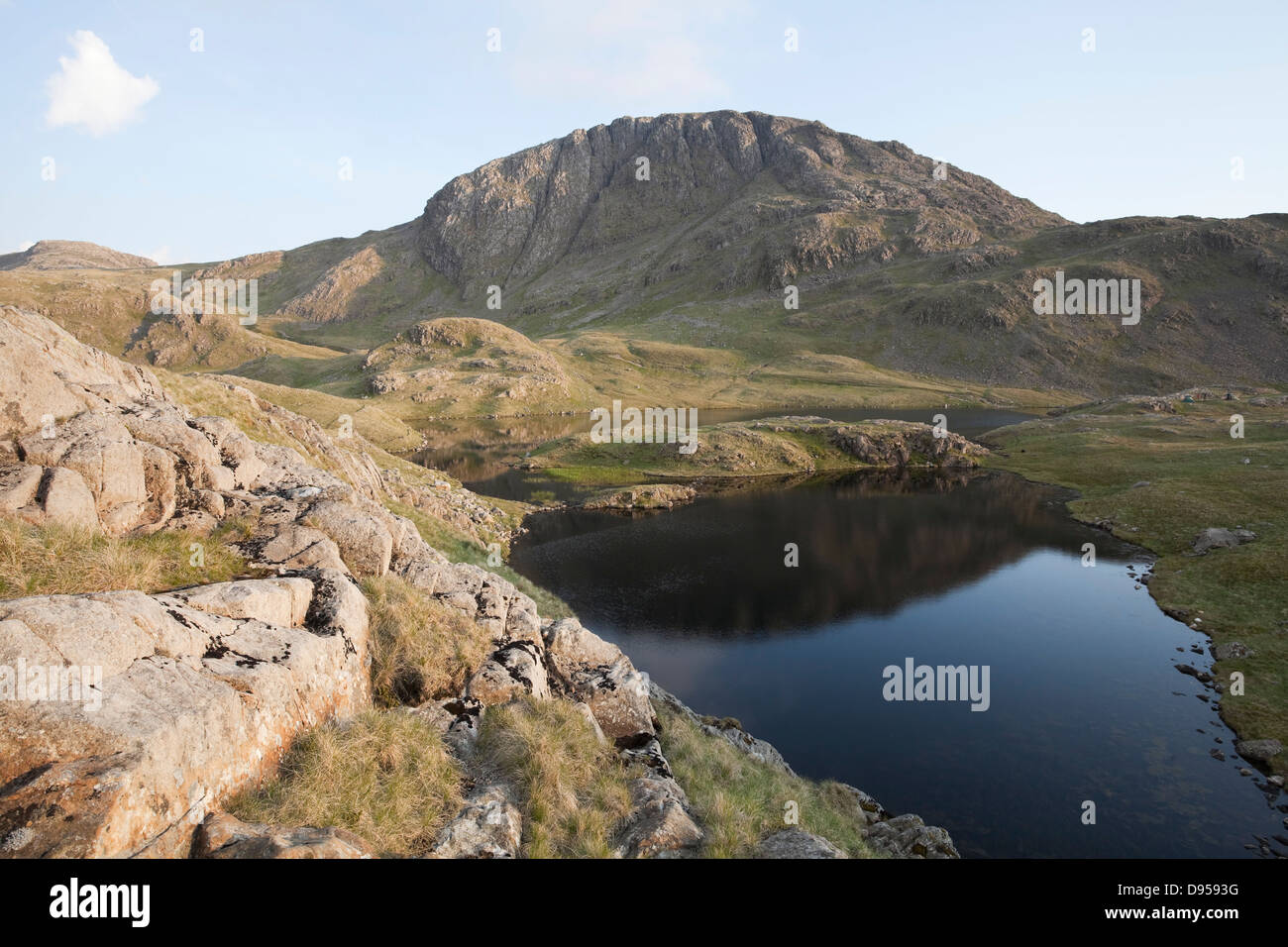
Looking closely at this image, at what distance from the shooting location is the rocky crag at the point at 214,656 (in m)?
8.50

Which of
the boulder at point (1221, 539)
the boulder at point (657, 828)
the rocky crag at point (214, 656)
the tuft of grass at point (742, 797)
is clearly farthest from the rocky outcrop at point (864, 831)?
the boulder at point (1221, 539)

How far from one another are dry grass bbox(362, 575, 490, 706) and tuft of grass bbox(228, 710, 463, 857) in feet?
6.67

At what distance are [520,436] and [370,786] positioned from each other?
397 ft

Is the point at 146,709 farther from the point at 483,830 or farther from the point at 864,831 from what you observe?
the point at 864,831

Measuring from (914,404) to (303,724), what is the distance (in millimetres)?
188727

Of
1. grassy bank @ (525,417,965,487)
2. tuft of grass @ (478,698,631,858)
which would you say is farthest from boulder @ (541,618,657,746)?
grassy bank @ (525,417,965,487)

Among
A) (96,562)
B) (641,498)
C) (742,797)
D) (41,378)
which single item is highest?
(41,378)

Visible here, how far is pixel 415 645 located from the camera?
16.2m

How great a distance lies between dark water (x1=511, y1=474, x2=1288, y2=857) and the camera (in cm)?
2577

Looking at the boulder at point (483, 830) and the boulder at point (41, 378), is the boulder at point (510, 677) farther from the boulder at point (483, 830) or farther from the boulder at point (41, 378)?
the boulder at point (41, 378)

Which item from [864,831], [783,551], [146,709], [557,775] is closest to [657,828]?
[557,775]

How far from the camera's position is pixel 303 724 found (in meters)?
12.2

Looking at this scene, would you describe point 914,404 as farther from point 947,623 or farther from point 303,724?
point 303,724

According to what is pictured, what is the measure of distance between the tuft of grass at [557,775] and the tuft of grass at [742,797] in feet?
7.47
